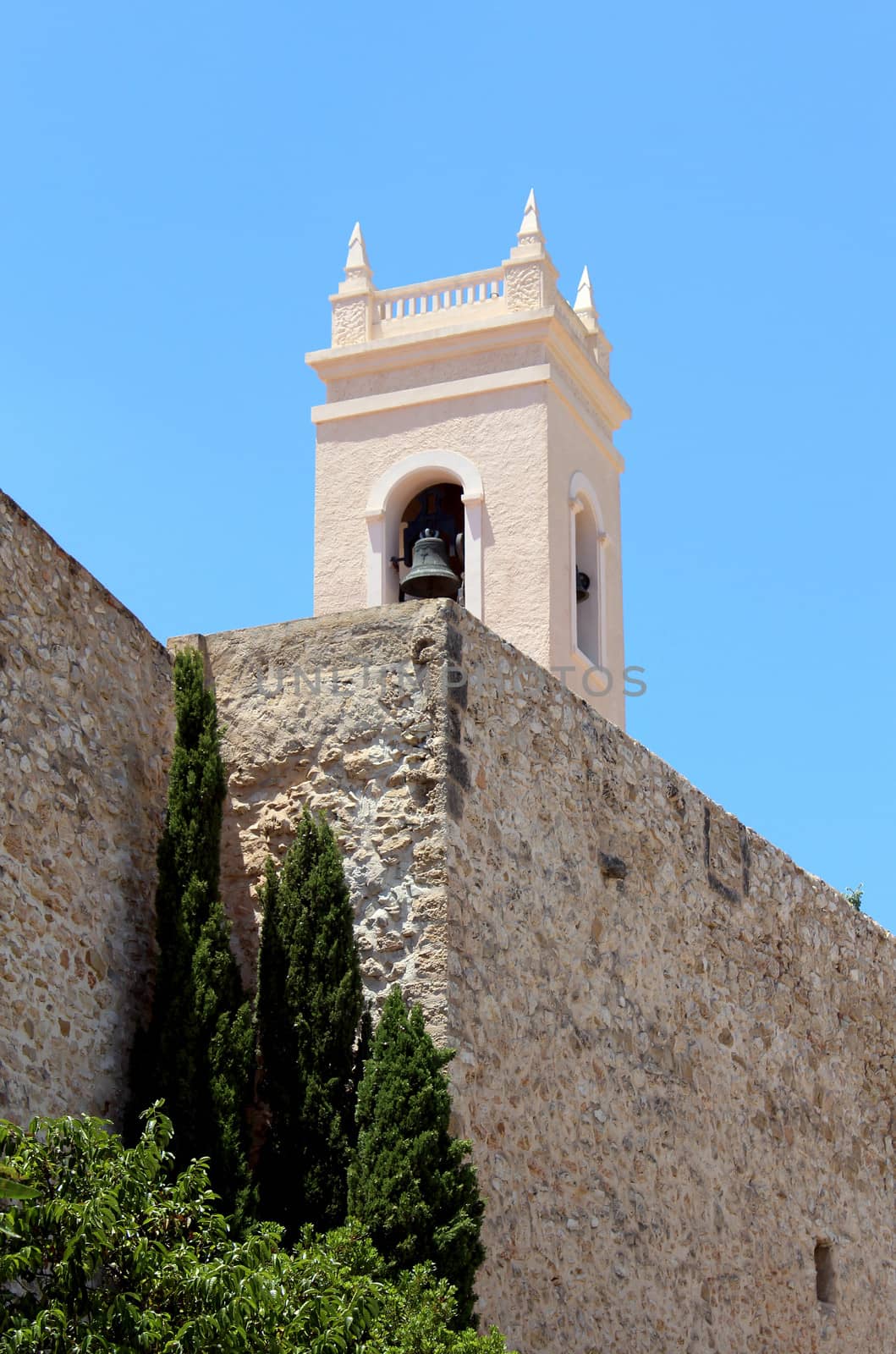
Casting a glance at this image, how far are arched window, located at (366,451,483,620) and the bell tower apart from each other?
16mm

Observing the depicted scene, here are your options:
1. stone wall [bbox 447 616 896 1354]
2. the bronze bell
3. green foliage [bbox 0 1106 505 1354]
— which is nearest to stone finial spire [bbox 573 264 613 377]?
the bronze bell

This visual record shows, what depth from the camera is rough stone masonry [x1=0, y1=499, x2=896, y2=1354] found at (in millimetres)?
6773

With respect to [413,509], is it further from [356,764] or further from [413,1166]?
[413,1166]

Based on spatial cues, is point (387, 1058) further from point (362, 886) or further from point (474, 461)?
point (474, 461)

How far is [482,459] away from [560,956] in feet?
30.7

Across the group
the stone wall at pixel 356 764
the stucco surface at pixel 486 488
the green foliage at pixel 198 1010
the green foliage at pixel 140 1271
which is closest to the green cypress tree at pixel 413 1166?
the stone wall at pixel 356 764

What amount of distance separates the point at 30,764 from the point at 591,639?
10807mm

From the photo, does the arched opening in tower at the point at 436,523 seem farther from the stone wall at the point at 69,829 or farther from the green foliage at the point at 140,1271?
the green foliage at the point at 140,1271

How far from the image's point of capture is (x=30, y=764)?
262 inches

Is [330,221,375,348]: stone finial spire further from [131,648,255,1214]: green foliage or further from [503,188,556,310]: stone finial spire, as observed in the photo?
[131,648,255,1214]: green foliage

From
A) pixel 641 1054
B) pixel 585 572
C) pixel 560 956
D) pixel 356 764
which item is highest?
pixel 585 572

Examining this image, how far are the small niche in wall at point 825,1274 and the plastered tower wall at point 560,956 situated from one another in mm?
105

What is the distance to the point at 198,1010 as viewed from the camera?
689cm

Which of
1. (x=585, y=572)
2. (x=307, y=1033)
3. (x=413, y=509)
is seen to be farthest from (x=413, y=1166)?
(x=585, y=572)
